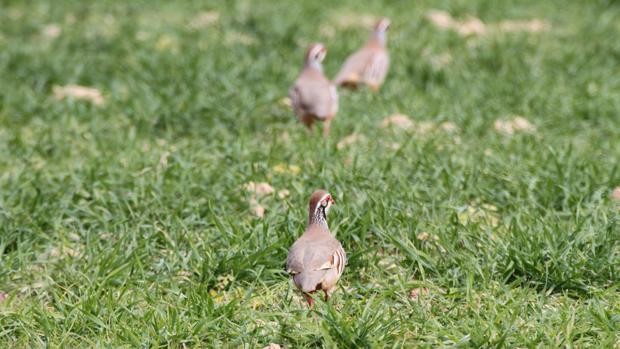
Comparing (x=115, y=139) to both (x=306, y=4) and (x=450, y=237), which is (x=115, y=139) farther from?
(x=306, y=4)

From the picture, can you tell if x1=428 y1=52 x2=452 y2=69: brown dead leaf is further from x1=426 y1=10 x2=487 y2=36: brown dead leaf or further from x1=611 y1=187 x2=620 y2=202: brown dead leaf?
x1=611 y1=187 x2=620 y2=202: brown dead leaf

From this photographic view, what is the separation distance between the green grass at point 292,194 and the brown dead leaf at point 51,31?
20 cm

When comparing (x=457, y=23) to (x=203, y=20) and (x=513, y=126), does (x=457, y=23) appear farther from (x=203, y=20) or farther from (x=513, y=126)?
(x=513, y=126)

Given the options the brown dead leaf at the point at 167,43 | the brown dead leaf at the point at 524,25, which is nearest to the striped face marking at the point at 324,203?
the brown dead leaf at the point at 167,43

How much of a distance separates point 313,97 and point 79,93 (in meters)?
1.88

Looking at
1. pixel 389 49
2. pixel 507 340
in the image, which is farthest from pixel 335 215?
pixel 389 49

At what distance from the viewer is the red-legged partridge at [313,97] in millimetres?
6211

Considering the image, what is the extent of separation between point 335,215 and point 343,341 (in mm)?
1192

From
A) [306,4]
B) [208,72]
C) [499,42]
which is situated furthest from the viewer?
[306,4]

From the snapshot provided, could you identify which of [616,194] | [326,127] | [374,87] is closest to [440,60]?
[374,87]

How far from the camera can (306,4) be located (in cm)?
962

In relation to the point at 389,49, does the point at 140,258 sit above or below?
above

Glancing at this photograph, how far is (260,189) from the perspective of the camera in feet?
17.0

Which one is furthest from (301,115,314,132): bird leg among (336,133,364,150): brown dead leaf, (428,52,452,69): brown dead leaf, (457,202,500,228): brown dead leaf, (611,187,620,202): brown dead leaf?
(611,187,620,202): brown dead leaf
